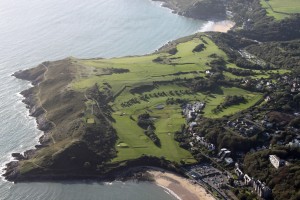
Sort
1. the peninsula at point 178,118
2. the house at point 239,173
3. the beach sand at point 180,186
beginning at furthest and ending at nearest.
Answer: the peninsula at point 178,118 → the house at point 239,173 → the beach sand at point 180,186

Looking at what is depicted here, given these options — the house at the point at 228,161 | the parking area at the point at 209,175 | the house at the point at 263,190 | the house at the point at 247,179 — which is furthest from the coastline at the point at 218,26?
the house at the point at 263,190

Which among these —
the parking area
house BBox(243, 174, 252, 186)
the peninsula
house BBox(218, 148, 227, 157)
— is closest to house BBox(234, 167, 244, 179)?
the peninsula

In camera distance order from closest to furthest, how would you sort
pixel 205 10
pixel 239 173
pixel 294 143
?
pixel 239 173
pixel 294 143
pixel 205 10

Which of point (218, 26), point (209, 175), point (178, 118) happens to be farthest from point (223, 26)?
point (209, 175)

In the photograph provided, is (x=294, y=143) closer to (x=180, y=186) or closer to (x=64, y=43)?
(x=180, y=186)

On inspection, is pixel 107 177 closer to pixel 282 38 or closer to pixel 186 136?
pixel 186 136

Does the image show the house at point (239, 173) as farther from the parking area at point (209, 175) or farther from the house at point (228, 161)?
the parking area at point (209, 175)
